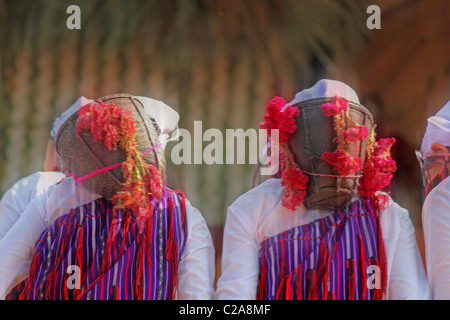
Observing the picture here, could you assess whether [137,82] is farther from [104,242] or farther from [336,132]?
[336,132]

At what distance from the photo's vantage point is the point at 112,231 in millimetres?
1997

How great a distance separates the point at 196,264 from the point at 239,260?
153mm

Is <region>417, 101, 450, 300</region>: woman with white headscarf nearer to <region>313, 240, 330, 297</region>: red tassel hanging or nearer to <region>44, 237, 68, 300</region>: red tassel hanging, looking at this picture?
<region>313, 240, 330, 297</region>: red tassel hanging

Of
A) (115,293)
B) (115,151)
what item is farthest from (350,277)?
(115,151)

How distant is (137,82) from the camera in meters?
2.18

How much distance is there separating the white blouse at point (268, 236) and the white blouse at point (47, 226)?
70mm

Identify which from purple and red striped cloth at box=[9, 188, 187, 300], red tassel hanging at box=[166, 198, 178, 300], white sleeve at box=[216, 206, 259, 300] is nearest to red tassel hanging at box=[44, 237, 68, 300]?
purple and red striped cloth at box=[9, 188, 187, 300]

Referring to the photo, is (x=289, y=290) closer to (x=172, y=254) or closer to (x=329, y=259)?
(x=329, y=259)

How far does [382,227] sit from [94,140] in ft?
3.51

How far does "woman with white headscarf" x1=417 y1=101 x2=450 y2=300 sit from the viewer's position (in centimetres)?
199

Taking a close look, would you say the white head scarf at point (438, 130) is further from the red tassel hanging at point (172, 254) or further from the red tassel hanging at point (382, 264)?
the red tassel hanging at point (172, 254)

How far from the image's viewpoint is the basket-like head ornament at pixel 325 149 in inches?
76.3

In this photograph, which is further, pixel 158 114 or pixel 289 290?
pixel 158 114
